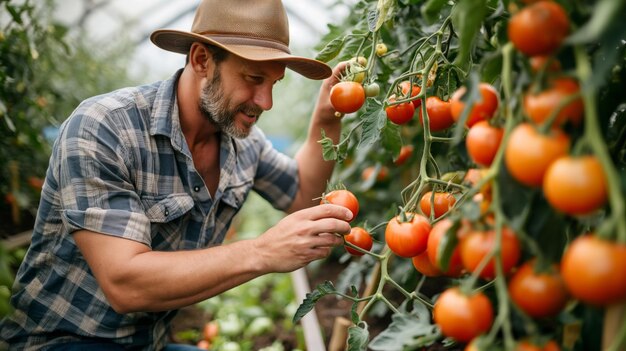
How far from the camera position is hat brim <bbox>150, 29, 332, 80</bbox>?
50.1 inches

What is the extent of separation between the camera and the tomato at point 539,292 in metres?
0.50

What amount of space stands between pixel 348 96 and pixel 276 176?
2.75ft

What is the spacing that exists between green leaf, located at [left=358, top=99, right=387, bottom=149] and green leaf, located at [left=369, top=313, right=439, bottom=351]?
1.16 feet

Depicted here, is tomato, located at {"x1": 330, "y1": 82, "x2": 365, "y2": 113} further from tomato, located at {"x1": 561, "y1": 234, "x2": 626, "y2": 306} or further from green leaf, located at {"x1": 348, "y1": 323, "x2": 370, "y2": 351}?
tomato, located at {"x1": 561, "y1": 234, "x2": 626, "y2": 306}

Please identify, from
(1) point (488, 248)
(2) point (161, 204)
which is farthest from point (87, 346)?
(1) point (488, 248)

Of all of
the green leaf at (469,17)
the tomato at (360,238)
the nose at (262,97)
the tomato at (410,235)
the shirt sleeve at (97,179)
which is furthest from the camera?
the nose at (262,97)

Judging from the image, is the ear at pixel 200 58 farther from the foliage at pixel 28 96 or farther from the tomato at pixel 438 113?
the tomato at pixel 438 113

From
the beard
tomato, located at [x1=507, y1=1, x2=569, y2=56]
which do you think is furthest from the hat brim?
tomato, located at [x1=507, y1=1, x2=569, y2=56]

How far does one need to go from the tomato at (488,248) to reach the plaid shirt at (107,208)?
33.2 inches

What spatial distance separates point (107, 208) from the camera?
1186 mm

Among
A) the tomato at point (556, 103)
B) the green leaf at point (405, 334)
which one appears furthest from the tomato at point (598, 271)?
the green leaf at point (405, 334)

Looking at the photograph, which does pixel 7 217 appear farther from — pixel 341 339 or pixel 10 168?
pixel 341 339

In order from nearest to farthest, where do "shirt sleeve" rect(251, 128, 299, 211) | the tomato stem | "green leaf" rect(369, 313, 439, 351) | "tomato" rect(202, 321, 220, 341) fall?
1. the tomato stem
2. "green leaf" rect(369, 313, 439, 351)
3. "shirt sleeve" rect(251, 128, 299, 211)
4. "tomato" rect(202, 321, 220, 341)

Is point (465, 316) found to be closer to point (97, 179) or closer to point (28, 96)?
point (97, 179)
